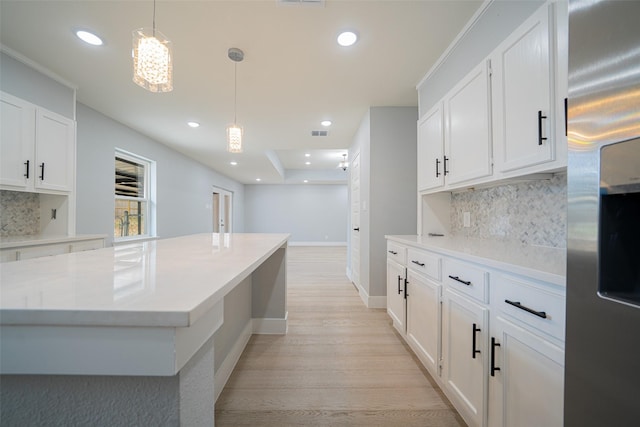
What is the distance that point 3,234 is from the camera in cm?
243

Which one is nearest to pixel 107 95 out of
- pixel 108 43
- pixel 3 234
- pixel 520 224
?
pixel 108 43

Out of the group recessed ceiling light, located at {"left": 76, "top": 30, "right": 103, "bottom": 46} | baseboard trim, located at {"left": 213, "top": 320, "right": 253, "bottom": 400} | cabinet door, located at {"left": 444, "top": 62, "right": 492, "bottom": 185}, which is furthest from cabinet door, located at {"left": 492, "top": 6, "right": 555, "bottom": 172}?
recessed ceiling light, located at {"left": 76, "top": 30, "right": 103, "bottom": 46}

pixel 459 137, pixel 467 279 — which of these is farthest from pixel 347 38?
pixel 467 279

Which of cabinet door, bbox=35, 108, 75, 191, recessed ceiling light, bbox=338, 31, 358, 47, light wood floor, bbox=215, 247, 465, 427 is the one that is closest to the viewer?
light wood floor, bbox=215, 247, 465, 427

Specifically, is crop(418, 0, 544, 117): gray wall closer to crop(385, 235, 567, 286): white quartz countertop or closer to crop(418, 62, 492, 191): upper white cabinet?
crop(418, 62, 492, 191): upper white cabinet

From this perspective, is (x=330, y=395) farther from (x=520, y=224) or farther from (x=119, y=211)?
(x=119, y=211)

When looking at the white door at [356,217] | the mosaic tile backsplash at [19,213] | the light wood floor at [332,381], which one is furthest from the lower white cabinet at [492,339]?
the mosaic tile backsplash at [19,213]

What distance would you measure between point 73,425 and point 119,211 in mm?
4499

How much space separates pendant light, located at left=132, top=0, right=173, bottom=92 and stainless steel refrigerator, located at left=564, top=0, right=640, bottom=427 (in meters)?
1.73

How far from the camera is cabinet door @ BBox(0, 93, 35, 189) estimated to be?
7.10 feet

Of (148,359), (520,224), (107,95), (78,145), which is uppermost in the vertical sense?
(107,95)

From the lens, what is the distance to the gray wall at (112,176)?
10.8 ft

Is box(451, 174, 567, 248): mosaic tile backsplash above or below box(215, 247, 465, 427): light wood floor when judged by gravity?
above

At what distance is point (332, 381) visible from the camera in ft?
5.83
